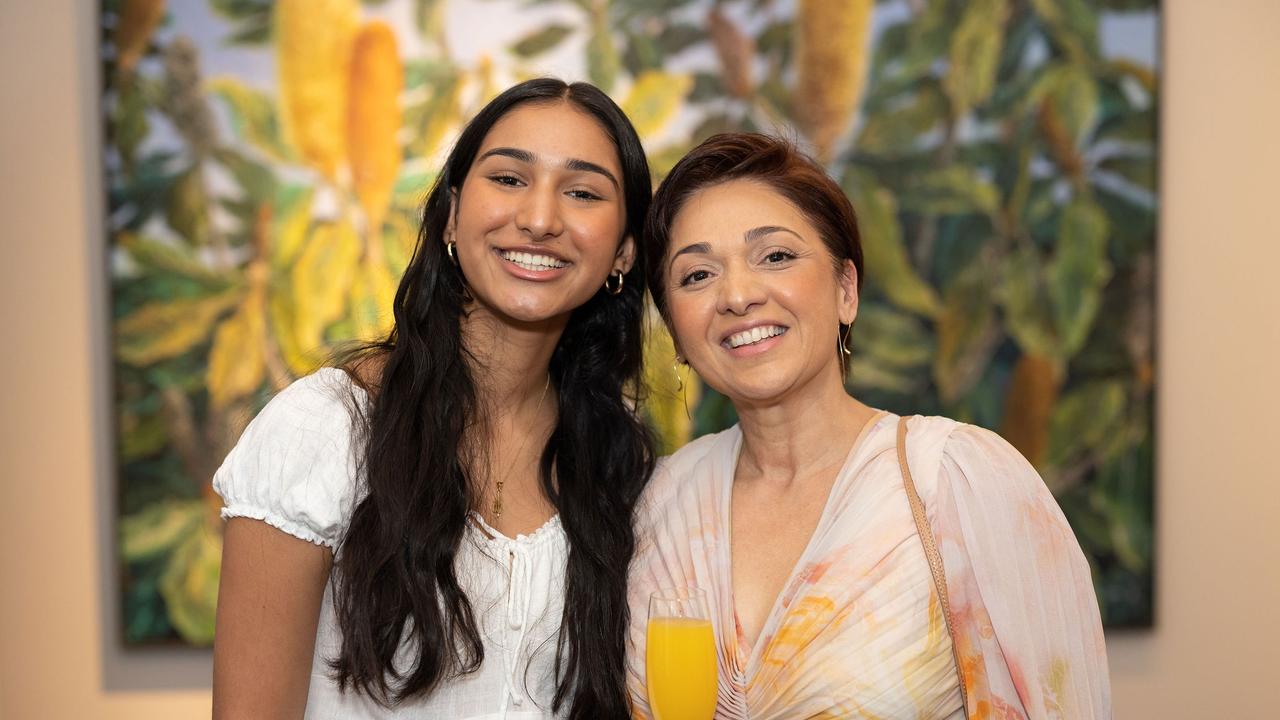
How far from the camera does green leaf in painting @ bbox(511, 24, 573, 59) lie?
3164 millimetres

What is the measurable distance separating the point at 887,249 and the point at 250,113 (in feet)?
6.40

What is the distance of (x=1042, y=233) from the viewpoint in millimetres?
3193

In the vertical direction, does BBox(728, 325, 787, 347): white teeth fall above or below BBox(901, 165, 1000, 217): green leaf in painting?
below

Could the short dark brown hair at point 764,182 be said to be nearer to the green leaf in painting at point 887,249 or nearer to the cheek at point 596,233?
the cheek at point 596,233

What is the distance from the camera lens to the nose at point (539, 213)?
1956mm

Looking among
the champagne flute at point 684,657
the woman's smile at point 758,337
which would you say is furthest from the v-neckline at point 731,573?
the woman's smile at point 758,337

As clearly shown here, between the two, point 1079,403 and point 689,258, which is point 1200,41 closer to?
point 1079,403

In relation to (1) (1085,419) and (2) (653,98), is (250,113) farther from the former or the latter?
(1) (1085,419)

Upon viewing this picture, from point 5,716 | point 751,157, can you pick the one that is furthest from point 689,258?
point 5,716

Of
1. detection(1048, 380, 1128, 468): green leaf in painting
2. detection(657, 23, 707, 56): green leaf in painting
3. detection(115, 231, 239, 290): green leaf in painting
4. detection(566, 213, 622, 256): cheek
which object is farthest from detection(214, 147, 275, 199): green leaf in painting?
detection(1048, 380, 1128, 468): green leaf in painting

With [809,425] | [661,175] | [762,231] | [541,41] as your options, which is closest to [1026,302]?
[661,175]

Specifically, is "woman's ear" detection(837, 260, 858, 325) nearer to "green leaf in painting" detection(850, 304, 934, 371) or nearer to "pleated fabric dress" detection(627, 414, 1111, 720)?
Result: "pleated fabric dress" detection(627, 414, 1111, 720)

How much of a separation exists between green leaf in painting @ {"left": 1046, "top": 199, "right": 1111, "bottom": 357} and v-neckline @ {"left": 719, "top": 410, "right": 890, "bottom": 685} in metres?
1.43

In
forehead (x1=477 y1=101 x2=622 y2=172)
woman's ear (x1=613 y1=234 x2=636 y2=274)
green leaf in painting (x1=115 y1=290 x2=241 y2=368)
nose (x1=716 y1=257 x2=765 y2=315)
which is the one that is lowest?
nose (x1=716 y1=257 x2=765 y2=315)
